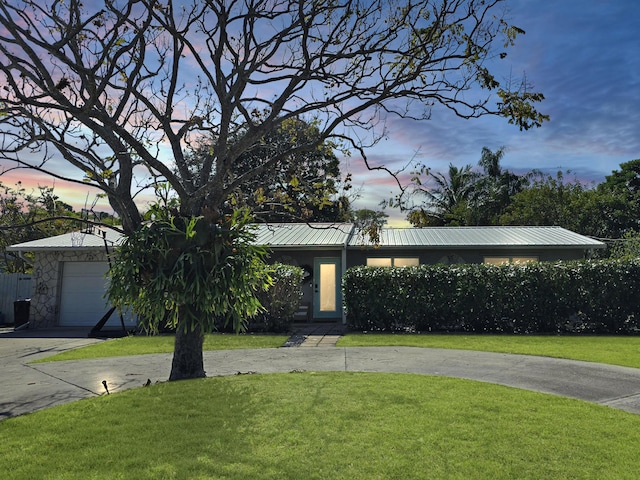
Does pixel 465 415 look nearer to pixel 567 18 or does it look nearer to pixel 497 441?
pixel 497 441

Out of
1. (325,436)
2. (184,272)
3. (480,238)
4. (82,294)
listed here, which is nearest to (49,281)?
(82,294)

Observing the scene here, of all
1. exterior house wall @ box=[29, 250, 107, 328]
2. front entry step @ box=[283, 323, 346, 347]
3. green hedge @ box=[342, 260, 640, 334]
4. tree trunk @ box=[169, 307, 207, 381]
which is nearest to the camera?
tree trunk @ box=[169, 307, 207, 381]

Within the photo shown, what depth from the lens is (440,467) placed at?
3.78 m

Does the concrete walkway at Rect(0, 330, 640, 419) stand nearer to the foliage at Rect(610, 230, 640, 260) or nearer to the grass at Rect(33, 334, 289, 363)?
the grass at Rect(33, 334, 289, 363)

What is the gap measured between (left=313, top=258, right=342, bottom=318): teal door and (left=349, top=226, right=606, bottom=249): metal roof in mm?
1240

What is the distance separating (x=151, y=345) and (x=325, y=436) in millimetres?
8336

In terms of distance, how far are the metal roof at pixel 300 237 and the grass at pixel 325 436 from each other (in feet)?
31.5

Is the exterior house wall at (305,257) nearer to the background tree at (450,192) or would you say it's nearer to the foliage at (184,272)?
the foliage at (184,272)

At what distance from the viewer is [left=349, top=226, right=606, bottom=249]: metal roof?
16406mm

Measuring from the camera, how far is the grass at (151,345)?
410 inches

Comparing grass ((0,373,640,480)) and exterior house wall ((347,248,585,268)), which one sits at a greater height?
exterior house wall ((347,248,585,268))

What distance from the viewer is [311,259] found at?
17469mm

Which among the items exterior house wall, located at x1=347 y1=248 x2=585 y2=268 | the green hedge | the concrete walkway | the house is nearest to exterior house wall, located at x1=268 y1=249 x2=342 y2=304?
the house

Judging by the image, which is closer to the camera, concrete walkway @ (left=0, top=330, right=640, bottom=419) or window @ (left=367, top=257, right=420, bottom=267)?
concrete walkway @ (left=0, top=330, right=640, bottom=419)
